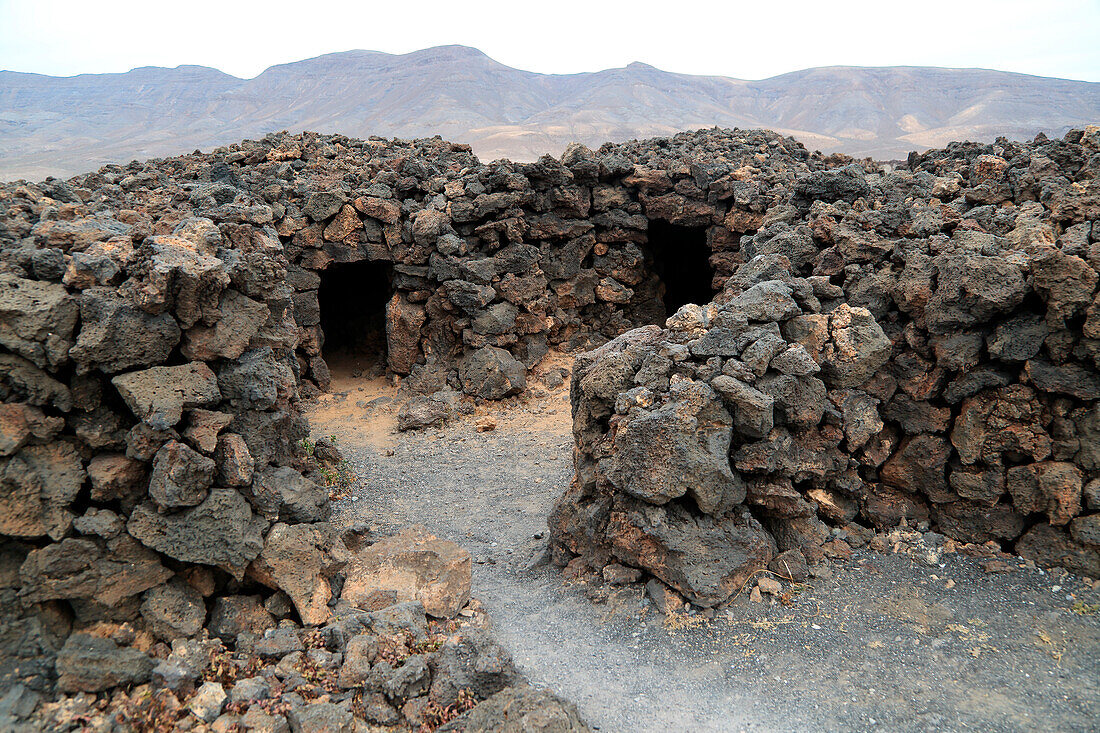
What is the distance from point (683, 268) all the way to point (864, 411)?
34.9ft

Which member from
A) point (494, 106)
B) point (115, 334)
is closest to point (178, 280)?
point (115, 334)

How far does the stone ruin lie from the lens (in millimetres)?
5117

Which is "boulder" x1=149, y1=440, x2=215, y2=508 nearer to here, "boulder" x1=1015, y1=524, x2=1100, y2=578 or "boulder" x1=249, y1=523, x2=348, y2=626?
"boulder" x1=249, y1=523, x2=348, y2=626

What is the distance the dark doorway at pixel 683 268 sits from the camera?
1644cm

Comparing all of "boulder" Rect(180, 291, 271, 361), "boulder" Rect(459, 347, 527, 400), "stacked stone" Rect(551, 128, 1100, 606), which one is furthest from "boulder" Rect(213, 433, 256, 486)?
"boulder" Rect(459, 347, 527, 400)

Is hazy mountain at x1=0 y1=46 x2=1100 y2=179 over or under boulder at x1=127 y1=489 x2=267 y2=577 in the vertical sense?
over

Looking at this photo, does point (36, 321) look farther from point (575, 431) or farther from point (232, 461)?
point (575, 431)

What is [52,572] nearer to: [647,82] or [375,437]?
[375,437]

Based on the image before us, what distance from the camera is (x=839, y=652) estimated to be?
18.9ft

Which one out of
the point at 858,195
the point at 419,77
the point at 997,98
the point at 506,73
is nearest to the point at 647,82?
the point at 506,73

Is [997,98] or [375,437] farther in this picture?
[997,98]

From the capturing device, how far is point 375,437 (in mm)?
11711

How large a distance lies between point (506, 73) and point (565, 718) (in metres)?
111

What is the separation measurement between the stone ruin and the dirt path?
1.41ft
